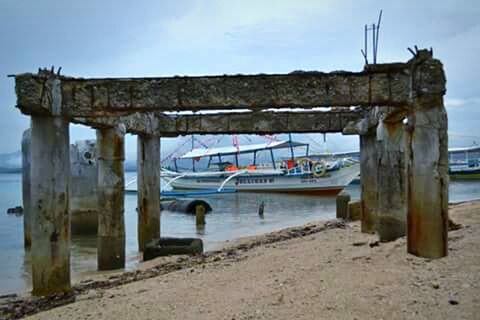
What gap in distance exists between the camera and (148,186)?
14016 millimetres

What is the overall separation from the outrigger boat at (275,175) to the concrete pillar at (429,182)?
128 ft

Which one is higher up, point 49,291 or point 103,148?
point 103,148

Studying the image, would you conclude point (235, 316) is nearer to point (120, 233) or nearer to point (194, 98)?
point (194, 98)

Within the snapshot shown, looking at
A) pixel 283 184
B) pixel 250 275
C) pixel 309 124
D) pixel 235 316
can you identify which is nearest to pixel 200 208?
pixel 309 124

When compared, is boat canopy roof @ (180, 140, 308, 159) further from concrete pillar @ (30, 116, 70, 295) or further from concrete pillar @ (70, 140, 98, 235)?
concrete pillar @ (30, 116, 70, 295)

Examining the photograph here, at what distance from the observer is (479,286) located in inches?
234

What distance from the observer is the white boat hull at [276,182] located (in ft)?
166

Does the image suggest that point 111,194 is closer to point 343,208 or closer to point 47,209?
point 47,209

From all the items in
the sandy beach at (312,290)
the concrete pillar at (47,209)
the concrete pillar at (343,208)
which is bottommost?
the concrete pillar at (343,208)

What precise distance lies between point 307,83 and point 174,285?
13.4 feet

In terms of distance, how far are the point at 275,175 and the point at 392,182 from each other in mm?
43616

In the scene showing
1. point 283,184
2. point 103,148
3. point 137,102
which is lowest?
point 283,184

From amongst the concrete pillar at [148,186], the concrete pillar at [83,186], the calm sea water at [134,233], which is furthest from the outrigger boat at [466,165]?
the concrete pillar at [148,186]

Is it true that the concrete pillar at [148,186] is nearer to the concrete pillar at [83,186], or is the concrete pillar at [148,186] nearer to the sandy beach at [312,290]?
the sandy beach at [312,290]
